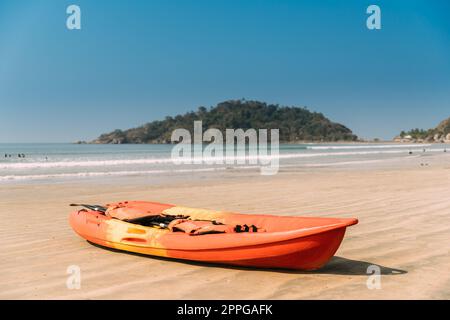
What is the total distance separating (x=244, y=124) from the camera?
13700cm

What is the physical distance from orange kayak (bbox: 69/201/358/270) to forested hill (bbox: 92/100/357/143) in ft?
403

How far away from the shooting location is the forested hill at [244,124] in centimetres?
13488

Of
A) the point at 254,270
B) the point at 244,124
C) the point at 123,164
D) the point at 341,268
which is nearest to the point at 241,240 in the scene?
the point at 254,270

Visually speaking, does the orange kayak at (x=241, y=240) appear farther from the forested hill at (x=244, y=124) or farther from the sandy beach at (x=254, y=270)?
the forested hill at (x=244, y=124)

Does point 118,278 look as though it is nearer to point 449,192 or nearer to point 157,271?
point 157,271

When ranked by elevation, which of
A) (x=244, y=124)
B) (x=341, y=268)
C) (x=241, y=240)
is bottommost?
(x=341, y=268)

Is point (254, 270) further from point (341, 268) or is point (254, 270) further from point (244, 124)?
point (244, 124)

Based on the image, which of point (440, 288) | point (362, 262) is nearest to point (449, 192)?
point (362, 262)

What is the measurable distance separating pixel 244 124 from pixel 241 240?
436ft

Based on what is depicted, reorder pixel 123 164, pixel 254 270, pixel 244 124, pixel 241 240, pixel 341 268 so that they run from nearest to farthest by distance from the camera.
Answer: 1. pixel 241 240
2. pixel 254 270
3. pixel 341 268
4. pixel 123 164
5. pixel 244 124

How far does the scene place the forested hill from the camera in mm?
134875

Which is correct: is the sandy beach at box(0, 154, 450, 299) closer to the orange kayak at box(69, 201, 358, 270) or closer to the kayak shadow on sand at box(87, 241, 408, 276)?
the kayak shadow on sand at box(87, 241, 408, 276)

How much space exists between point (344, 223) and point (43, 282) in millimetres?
2837

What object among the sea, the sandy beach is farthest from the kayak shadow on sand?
the sea
